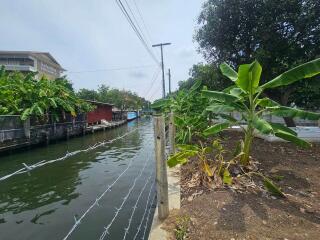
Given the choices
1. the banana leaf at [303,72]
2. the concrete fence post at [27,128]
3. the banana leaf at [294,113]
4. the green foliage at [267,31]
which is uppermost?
the green foliage at [267,31]

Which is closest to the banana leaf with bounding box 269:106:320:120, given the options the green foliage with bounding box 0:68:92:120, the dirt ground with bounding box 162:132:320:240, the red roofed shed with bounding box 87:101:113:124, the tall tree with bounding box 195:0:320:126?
the dirt ground with bounding box 162:132:320:240

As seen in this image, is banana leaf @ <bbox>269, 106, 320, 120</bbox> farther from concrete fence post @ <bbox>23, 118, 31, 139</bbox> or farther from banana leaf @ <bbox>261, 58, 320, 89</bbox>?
Answer: concrete fence post @ <bbox>23, 118, 31, 139</bbox>

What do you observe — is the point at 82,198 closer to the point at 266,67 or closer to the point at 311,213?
the point at 311,213

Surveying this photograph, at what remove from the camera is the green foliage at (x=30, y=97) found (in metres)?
18.7

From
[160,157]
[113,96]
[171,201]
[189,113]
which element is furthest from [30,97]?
[113,96]

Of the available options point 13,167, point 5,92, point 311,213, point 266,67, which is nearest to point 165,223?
point 311,213

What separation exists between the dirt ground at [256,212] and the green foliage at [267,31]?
408 inches

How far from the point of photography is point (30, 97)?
20.4 m

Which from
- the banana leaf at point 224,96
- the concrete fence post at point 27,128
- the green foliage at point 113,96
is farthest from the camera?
the green foliage at point 113,96

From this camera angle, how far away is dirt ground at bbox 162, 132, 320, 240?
416cm

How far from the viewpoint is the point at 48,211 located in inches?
311

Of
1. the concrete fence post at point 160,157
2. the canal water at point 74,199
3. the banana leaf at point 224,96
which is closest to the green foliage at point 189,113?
the canal water at point 74,199

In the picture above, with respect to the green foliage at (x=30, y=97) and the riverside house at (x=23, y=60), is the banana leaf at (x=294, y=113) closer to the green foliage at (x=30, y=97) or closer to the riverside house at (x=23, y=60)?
the green foliage at (x=30, y=97)

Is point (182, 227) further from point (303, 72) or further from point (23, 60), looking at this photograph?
point (23, 60)
